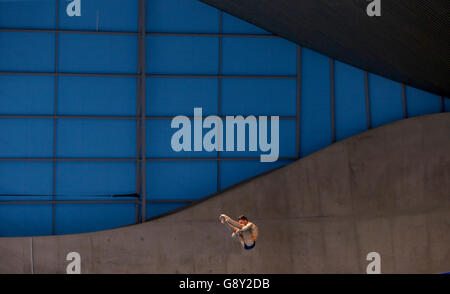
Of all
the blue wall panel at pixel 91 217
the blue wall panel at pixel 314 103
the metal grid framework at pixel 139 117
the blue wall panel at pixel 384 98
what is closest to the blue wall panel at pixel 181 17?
the metal grid framework at pixel 139 117

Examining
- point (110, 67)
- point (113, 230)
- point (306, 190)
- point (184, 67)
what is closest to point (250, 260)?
point (306, 190)

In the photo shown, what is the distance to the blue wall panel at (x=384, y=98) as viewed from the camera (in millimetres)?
16688

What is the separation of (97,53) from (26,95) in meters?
2.93

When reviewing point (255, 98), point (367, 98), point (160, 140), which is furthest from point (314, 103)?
point (160, 140)

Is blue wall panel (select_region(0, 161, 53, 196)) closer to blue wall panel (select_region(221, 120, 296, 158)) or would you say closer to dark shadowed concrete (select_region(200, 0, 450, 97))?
blue wall panel (select_region(221, 120, 296, 158))

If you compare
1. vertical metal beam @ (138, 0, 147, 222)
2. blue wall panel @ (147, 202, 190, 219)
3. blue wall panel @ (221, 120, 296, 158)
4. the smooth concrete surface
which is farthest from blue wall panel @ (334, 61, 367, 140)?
vertical metal beam @ (138, 0, 147, 222)

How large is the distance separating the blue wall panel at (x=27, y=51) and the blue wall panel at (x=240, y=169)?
728cm

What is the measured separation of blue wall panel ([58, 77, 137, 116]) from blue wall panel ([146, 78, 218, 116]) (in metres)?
0.73

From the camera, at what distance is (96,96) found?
16297 millimetres

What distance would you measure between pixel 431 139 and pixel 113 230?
11536 millimetres

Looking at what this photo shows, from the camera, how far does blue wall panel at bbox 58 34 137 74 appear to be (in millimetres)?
16281

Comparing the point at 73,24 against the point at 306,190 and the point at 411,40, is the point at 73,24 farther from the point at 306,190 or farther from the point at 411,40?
the point at 411,40

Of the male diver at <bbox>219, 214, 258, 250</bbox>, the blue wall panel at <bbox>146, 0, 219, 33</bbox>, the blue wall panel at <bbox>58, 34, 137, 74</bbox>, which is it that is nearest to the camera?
the male diver at <bbox>219, 214, 258, 250</bbox>

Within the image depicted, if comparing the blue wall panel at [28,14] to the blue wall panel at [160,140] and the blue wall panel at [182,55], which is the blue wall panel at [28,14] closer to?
the blue wall panel at [182,55]
